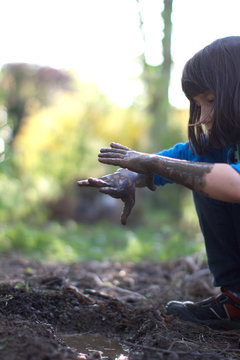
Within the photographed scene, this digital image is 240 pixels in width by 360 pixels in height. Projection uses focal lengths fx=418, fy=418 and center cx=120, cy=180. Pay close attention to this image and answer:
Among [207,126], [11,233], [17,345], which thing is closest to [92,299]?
[17,345]

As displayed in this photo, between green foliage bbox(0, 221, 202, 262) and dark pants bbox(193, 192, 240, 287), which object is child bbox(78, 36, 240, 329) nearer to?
dark pants bbox(193, 192, 240, 287)

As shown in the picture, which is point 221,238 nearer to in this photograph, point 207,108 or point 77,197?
point 207,108

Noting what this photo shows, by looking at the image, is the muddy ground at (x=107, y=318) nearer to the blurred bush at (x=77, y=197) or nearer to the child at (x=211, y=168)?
the child at (x=211, y=168)

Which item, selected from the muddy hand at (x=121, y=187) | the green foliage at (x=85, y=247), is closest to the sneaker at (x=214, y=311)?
the muddy hand at (x=121, y=187)

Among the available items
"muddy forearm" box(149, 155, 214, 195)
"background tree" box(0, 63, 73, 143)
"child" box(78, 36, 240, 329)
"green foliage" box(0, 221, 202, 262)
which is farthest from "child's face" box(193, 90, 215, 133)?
"background tree" box(0, 63, 73, 143)

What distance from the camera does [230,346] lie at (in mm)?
1543

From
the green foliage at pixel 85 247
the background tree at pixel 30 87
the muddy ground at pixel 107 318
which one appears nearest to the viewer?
the muddy ground at pixel 107 318

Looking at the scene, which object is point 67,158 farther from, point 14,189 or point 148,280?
point 148,280

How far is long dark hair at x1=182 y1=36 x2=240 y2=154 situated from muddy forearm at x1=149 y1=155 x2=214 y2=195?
23 centimetres

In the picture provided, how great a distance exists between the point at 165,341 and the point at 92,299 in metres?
0.62

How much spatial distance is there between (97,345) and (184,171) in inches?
30.6

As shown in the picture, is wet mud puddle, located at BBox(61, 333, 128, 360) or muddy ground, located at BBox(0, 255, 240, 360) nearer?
muddy ground, located at BBox(0, 255, 240, 360)

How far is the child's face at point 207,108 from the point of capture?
164 centimetres

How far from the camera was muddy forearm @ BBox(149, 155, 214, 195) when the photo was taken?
1.42m
